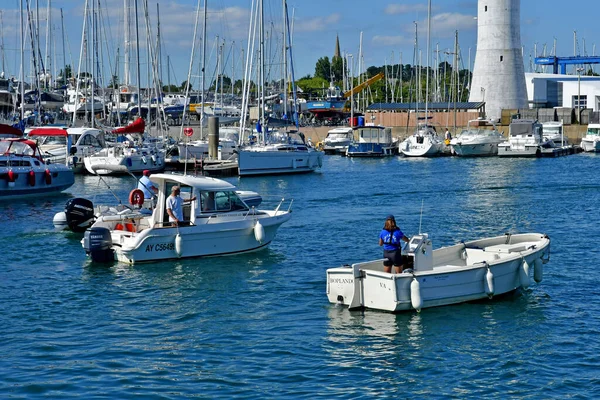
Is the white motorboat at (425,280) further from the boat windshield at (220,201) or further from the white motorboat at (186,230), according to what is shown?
the boat windshield at (220,201)

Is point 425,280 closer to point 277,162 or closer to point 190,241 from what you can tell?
point 190,241

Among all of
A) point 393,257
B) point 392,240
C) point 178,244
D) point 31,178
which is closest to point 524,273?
point 393,257

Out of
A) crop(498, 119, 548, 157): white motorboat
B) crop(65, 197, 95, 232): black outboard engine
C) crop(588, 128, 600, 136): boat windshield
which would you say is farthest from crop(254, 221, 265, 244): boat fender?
crop(588, 128, 600, 136): boat windshield

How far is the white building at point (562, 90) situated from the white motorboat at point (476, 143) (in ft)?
74.8

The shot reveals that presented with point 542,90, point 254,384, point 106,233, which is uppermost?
point 542,90

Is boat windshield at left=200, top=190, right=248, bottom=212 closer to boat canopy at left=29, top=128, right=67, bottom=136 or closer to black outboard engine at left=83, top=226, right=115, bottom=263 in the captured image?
black outboard engine at left=83, top=226, right=115, bottom=263

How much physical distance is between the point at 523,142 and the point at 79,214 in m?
53.0

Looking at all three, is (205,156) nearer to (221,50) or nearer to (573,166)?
(573,166)

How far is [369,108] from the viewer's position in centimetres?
10712

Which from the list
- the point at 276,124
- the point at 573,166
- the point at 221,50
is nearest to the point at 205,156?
the point at 276,124

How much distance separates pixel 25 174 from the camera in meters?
44.5

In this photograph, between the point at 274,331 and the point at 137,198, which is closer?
the point at 274,331

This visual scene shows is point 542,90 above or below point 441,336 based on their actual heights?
above

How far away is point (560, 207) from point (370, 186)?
13465 millimetres
